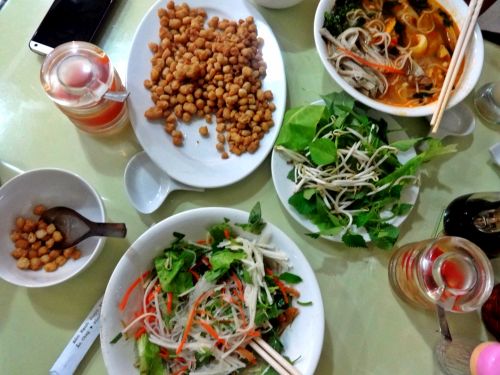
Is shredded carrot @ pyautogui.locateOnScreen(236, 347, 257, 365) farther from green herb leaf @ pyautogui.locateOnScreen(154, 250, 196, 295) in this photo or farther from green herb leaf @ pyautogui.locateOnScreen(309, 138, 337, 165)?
green herb leaf @ pyautogui.locateOnScreen(309, 138, 337, 165)

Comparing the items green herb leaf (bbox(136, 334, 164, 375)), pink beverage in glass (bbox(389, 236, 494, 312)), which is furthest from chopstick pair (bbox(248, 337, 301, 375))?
pink beverage in glass (bbox(389, 236, 494, 312))

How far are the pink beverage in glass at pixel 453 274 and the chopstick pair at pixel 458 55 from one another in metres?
0.32

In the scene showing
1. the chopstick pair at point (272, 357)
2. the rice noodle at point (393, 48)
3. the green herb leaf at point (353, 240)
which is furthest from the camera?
the rice noodle at point (393, 48)

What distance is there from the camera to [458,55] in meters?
1.20

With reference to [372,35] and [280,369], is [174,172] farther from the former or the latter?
[372,35]

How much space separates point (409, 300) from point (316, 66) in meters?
0.73

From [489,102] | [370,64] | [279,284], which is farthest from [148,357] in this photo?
[489,102]

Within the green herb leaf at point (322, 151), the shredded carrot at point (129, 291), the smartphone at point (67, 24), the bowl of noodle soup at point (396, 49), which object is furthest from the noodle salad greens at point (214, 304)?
the smartphone at point (67, 24)

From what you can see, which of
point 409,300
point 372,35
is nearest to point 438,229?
point 409,300

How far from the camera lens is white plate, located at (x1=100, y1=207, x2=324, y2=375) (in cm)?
103

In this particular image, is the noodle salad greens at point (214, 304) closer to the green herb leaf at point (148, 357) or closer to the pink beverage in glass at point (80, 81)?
the green herb leaf at point (148, 357)

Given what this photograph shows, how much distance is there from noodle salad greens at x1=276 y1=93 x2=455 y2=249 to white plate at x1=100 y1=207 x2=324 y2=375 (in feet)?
0.42

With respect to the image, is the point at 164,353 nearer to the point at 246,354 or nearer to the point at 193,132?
the point at 246,354

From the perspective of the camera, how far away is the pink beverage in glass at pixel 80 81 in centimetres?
112
